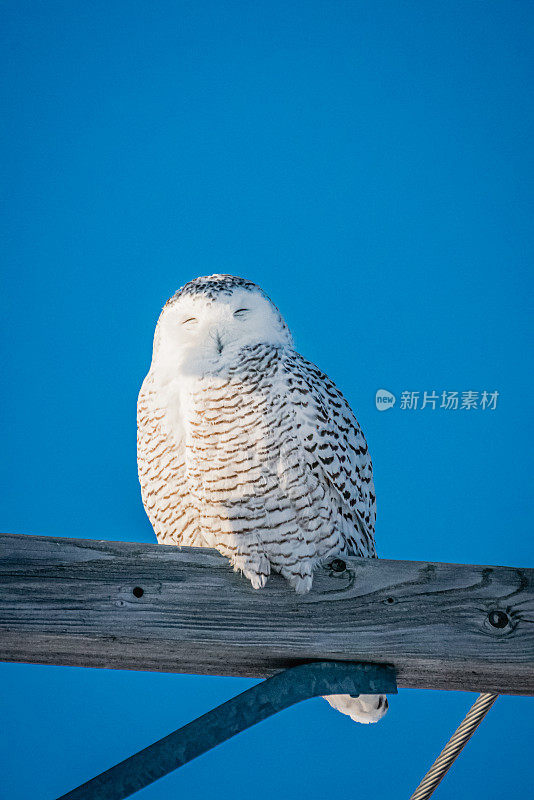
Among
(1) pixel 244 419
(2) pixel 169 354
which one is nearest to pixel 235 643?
(1) pixel 244 419

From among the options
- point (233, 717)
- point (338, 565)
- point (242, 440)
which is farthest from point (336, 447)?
point (233, 717)

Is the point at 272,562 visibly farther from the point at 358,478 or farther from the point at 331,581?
the point at 358,478

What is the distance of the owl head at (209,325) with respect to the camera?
136 centimetres

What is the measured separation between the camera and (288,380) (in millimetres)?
1369

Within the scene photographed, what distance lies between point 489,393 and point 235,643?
163cm

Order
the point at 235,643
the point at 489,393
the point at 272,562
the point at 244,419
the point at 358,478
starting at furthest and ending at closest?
the point at 489,393 → the point at 358,478 → the point at 244,419 → the point at 272,562 → the point at 235,643

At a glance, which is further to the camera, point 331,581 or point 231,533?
point 231,533

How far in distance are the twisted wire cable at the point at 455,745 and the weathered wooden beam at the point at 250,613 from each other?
20 centimetres

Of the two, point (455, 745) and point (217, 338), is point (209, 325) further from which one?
point (455, 745)

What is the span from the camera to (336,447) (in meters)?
1.43

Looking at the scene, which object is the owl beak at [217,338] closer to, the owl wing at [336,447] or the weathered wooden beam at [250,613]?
the owl wing at [336,447]

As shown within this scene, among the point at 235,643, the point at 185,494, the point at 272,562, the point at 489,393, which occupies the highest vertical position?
the point at 489,393

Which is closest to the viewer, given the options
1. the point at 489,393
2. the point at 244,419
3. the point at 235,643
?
the point at 235,643

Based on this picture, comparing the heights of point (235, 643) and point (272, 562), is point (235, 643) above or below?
below
